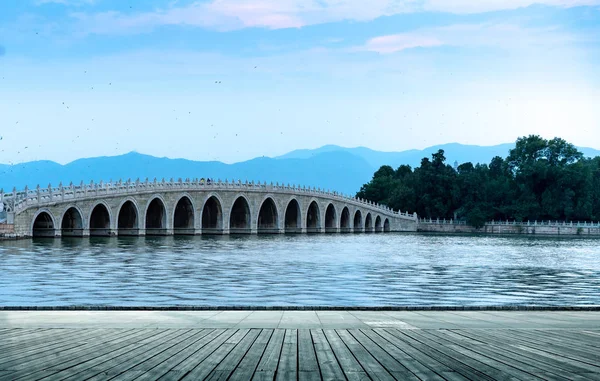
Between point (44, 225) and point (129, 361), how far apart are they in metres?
55.8

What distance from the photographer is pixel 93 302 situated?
19266 millimetres

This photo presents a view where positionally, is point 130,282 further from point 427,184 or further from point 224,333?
point 427,184

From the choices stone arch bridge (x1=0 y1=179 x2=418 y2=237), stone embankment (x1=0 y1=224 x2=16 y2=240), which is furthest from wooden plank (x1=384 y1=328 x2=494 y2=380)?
stone embankment (x1=0 y1=224 x2=16 y2=240)

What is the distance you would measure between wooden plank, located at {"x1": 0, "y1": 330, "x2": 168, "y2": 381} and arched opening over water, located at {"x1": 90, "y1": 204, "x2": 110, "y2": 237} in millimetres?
57652

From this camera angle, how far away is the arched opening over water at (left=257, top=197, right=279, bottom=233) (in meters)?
91.5

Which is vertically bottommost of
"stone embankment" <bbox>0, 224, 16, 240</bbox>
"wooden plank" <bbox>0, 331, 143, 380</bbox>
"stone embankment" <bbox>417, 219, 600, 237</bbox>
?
"stone embankment" <bbox>417, 219, 600, 237</bbox>

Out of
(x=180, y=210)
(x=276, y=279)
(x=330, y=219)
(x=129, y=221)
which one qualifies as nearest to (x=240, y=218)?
(x=180, y=210)

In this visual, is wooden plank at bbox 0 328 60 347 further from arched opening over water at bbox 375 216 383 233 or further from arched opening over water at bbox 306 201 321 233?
arched opening over water at bbox 375 216 383 233

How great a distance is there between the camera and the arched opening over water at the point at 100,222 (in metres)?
66.6

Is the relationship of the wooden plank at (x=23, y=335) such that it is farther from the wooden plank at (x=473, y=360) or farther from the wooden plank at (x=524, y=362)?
the wooden plank at (x=524, y=362)

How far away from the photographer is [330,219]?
10894 cm

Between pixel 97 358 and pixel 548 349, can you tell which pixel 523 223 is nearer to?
pixel 548 349

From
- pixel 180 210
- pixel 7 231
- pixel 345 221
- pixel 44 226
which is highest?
pixel 180 210

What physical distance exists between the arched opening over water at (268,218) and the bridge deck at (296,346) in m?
78.6
